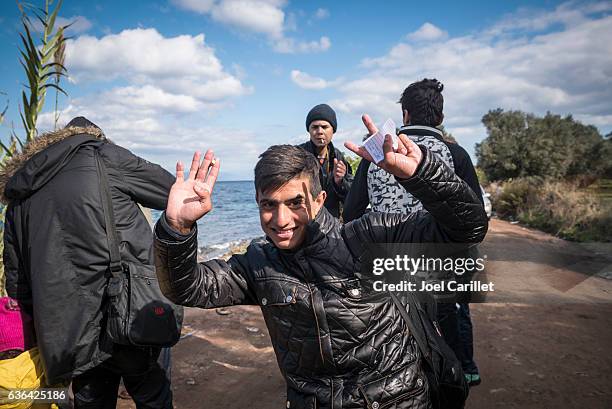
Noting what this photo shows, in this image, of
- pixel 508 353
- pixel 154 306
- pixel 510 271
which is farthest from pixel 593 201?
pixel 154 306

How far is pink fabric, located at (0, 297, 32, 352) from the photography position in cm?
238

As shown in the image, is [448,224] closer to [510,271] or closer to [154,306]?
[154,306]

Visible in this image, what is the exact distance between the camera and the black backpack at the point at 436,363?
190 cm

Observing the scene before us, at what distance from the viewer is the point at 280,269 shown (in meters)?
1.88

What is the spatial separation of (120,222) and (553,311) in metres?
6.04

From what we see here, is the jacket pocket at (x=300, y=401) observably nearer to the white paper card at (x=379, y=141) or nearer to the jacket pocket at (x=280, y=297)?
the jacket pocket at (x=280, y=297)

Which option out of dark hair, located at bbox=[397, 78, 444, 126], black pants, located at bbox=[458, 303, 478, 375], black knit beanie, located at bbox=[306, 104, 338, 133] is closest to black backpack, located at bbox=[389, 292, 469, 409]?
dark hair, located at bbox=[397, 78, 444, 126]

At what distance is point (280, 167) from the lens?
186cm

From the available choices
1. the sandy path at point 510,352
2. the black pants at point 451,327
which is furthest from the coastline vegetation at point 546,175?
the black pants at point 451,327

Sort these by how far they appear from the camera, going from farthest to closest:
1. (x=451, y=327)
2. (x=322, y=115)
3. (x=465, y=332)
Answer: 1. (x=322, y=115)
2. (x=465, y=332)
3. (x=451, y=327)

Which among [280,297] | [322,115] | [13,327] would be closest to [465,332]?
[280,297]

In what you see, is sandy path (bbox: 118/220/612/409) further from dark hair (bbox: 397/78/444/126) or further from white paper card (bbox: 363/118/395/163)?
white paper card (bbox: 363/118/395/163)

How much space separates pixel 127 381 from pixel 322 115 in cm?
320

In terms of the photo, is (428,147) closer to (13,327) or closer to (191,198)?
(191,198)
